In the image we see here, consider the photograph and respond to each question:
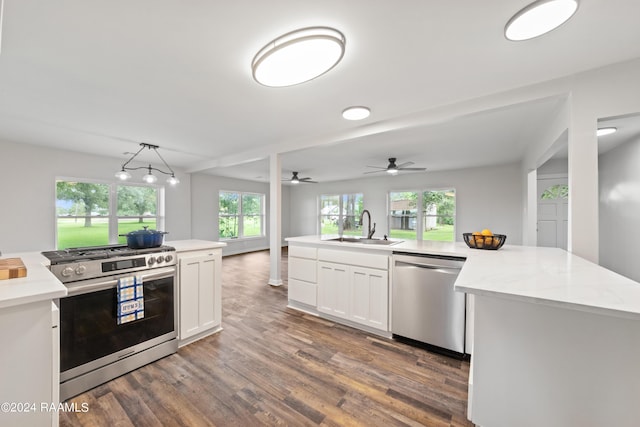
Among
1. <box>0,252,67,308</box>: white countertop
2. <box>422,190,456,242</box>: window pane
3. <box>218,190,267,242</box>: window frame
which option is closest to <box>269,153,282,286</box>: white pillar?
<box>0,252,67,308</box>: white countertop

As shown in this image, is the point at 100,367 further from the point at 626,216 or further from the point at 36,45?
the point at 626,216

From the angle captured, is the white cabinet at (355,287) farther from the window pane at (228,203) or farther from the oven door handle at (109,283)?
the window pane at (228,203)

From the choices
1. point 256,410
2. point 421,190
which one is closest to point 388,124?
point 256,410

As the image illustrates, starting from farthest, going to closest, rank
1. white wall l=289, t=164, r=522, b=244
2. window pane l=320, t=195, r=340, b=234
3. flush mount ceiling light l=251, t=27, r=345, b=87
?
window pane l=320, t=195, r=340, b=234
white wall l=289, t=164, r=522, b=244
flush mount ceiling light l=251, t=27, r=345, b=87

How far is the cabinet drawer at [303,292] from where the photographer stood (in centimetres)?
306

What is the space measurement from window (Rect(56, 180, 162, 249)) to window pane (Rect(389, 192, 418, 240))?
21.1 feet

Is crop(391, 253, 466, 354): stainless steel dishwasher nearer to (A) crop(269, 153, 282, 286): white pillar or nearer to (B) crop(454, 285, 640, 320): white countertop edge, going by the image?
(B) crop(454, 285, 640, 320): white countertop edge

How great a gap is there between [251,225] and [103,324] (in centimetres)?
674

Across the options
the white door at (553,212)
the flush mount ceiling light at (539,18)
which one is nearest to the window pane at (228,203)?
the flush mount ceiling light at (539,18)

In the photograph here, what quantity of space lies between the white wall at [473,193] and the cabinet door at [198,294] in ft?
19.2

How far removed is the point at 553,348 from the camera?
1141 millimetres

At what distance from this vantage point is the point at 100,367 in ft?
5.87

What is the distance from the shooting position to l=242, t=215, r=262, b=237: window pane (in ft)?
26.9

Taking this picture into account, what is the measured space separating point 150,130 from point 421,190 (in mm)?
6352
